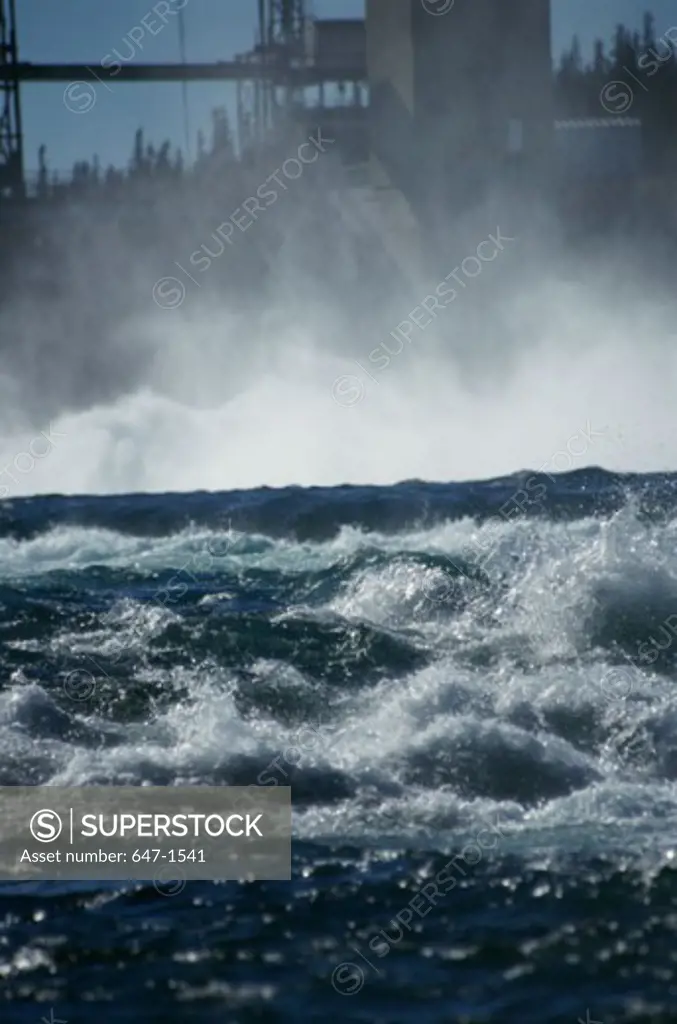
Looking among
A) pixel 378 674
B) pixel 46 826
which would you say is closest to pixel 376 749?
pixel 378 674

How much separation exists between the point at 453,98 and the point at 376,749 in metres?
34.2

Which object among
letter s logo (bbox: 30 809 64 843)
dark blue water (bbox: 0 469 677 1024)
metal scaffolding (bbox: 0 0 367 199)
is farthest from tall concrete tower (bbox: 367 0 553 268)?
→ letter s logo (bbox: 30 809 64 843)

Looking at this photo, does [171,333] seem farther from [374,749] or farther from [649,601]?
[374,749]

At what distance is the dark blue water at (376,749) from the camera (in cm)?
717

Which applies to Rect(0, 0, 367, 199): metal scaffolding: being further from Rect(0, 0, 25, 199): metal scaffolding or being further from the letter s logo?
the letter s logo

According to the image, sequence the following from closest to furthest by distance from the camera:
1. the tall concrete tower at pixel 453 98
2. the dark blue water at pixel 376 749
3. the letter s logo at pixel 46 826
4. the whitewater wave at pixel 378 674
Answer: the dark blue water at pixel 376 749 < the letter s logo at pixel 46 826 < the whitewater wave at pixel 378 674 < the tall concrete tower at pixel 453 98

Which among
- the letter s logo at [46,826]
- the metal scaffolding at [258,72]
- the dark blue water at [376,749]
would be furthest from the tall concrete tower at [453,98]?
the letter s logo at [46,826]

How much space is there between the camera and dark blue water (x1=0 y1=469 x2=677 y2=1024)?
7.17 metres

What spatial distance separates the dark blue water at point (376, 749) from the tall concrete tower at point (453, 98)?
2515 cm

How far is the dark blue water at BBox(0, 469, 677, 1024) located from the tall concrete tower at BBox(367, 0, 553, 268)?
82.5 feet

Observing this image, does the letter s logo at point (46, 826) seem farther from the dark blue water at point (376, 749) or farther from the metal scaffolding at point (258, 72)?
the metal scaffolding at point (258, 72)

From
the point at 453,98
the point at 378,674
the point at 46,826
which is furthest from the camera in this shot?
the point at 453,98

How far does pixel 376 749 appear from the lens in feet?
33.1

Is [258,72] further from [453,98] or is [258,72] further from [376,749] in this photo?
[376,749]
